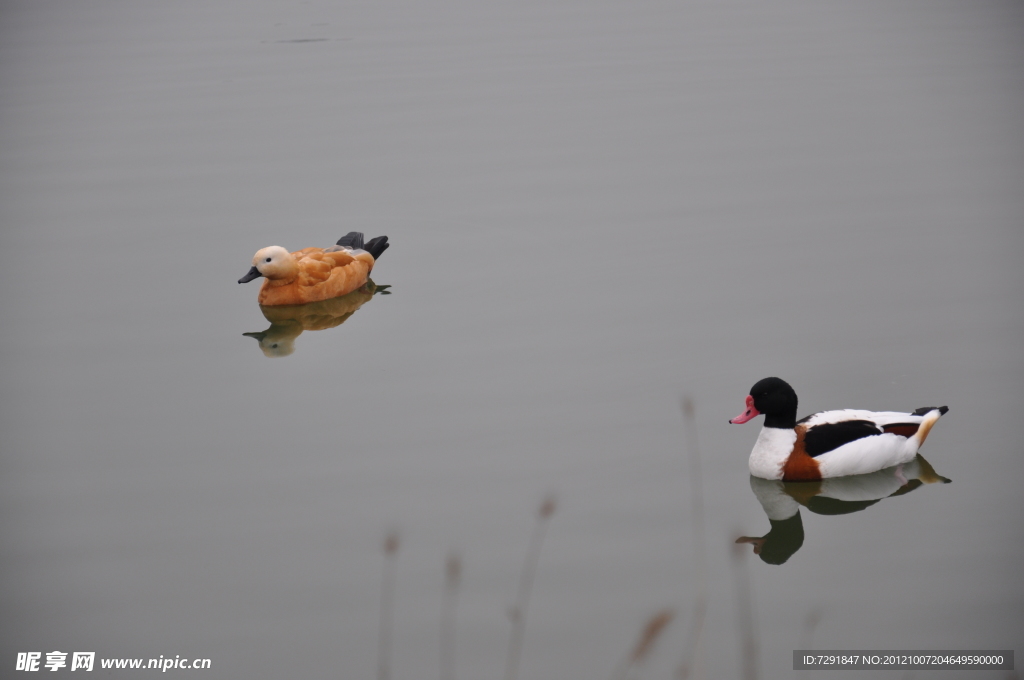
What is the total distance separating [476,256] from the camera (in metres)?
10.6

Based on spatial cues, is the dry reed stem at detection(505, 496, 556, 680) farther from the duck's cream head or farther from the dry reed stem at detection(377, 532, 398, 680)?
the duck's cream head

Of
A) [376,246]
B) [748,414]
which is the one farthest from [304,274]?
[748,414]

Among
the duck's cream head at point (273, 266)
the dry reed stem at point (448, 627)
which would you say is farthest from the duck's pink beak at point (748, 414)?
the duck's cream head at point (273, 266)

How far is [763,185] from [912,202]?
1.55 metres

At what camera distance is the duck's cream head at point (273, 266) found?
377 inches

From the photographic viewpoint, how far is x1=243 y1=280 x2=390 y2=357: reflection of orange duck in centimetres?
928

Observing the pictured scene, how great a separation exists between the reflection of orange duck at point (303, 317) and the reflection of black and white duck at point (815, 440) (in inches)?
161

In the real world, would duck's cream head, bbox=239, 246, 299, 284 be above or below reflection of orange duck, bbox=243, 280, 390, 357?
above

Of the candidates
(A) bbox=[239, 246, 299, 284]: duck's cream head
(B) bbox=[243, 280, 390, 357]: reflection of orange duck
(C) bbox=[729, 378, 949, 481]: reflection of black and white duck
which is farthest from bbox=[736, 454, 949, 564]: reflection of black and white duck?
(A) bbox=[239, 246, 299, 284]: duck's cream head

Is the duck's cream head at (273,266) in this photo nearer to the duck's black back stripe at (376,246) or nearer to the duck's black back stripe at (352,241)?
the duck's black back stripe at (352,241)

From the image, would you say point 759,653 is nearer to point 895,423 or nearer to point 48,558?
point 895,423

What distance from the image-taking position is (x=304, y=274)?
9.72 m

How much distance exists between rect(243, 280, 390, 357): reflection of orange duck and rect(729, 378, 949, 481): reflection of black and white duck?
13.5 ft

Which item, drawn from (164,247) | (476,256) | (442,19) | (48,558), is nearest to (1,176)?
(164,247)
